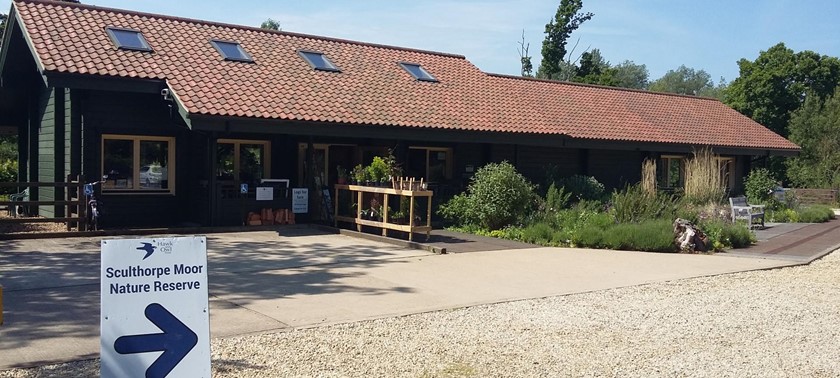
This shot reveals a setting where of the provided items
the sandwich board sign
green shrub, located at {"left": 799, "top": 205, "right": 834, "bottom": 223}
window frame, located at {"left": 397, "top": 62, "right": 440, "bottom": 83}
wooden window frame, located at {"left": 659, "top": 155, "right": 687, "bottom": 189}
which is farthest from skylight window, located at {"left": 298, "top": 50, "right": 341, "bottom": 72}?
the sandwich board sign

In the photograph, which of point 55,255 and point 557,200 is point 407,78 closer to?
point 557,200

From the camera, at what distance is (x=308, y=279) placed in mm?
10742

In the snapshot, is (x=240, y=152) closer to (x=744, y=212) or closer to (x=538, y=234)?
(x=538, y=234)

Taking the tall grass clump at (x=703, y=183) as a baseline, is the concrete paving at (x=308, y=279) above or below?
below

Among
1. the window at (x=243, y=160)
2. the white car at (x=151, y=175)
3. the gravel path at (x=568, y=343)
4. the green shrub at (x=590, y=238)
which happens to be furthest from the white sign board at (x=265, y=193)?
the gravel path at (x=568, y=343)

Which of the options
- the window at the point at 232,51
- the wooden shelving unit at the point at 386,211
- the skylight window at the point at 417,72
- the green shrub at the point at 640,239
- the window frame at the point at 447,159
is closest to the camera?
the wooden shelving unit at the point at 386,211

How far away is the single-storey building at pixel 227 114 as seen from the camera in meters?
16.3

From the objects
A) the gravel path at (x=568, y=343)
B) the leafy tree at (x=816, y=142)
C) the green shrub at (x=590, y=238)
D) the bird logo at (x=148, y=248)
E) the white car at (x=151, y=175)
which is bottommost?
the gravel path at (x=568, y=343)

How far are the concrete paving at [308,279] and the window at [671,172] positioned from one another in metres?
13.2

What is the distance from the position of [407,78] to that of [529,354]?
1576 centimetres

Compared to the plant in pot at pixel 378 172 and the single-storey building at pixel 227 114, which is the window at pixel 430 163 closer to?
the single-storey building at pixel 227 114

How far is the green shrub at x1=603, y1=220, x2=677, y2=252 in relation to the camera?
1539 centimetres

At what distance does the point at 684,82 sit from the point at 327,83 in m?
111

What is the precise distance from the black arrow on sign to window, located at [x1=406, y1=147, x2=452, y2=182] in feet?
54.9
